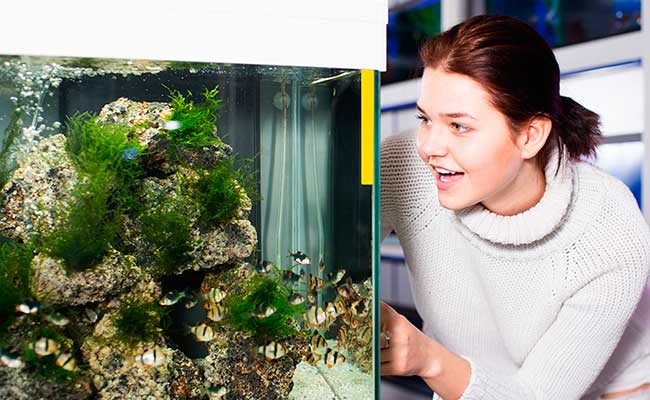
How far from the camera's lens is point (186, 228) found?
1075 millimetres

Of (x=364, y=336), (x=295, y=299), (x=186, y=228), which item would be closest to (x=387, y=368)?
(x=364, y=336)

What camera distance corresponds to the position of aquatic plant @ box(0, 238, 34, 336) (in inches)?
38.1

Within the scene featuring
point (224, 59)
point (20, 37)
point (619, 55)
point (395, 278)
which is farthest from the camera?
point (395, 278)

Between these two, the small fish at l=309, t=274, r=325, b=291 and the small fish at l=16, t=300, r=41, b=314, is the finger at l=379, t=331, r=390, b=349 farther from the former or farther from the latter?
the small fish at l=16, t=300, r=41, b=314

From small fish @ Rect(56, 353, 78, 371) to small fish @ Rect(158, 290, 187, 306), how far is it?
15 centimetres

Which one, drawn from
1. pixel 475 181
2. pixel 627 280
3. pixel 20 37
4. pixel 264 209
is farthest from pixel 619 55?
pixel 20 37

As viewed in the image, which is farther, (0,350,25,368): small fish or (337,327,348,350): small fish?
(337,327,348,350): small fish

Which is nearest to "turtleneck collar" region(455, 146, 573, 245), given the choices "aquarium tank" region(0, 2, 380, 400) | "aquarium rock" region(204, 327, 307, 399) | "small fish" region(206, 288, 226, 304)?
"aquarium tank" region(0, 2, 380, 400)

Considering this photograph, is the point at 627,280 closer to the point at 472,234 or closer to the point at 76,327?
the point at 472,234

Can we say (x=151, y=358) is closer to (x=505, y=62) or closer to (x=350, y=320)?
(x=350, y=320)

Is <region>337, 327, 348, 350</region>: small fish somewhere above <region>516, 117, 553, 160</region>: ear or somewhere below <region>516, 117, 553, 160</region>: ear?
below

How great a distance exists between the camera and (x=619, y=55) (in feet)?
9.11

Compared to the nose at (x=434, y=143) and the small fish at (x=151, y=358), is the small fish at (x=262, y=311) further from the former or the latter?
the nose at (x=434, y=143)

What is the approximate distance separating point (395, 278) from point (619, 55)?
2.01 meters
